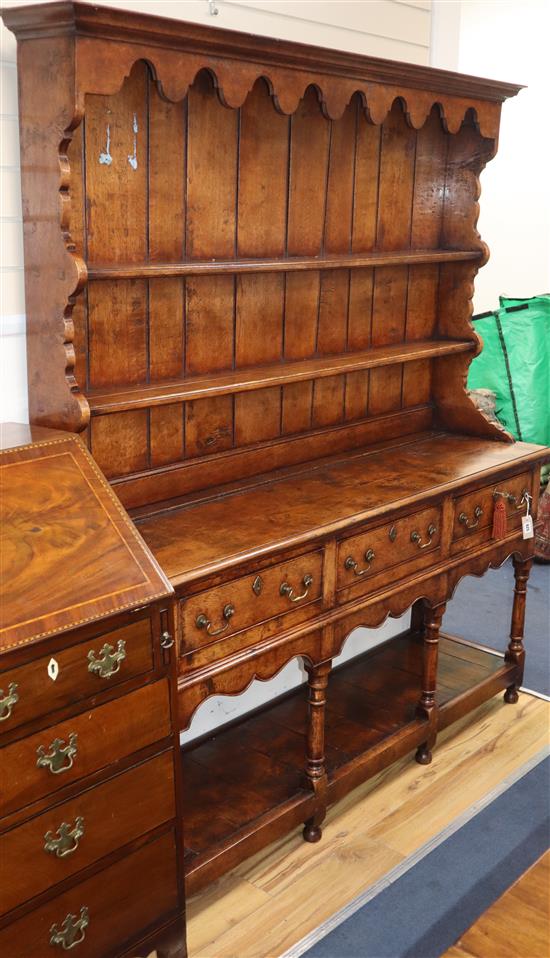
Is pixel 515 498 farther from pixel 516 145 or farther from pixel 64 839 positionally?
pixel 516 145

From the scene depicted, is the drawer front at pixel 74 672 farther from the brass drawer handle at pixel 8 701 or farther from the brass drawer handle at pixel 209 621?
the brass drawer handle at pixel 209 621

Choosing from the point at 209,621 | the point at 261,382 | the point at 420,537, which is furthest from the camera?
the point at 420,537

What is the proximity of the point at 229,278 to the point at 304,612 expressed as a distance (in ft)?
3.03

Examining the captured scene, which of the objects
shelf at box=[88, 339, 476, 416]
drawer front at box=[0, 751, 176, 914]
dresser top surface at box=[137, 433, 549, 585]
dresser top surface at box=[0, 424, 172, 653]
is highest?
shelf at box=[88, 339, 476, 416]

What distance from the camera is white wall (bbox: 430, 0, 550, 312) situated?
605 centimetres

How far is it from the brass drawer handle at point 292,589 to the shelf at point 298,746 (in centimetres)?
60

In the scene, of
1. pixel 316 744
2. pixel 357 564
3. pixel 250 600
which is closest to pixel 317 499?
pixel 357 564

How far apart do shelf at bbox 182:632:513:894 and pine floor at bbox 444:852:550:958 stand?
2.77ft

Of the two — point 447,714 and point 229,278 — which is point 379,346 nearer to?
point 229,278

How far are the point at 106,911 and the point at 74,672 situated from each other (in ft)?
1.80

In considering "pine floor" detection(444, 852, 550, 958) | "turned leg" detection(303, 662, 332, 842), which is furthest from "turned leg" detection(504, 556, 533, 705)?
"pine floor" detection(444, 852, 550, 958)

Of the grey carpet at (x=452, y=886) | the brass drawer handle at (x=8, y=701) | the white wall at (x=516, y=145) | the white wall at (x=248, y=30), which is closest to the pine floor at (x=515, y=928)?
the grey carpet at (x=452, y=886)

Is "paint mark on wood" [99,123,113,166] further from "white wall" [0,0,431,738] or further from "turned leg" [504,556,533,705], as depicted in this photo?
"turned leg" [504,556,533,705]

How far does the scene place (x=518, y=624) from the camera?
11.0 ft
